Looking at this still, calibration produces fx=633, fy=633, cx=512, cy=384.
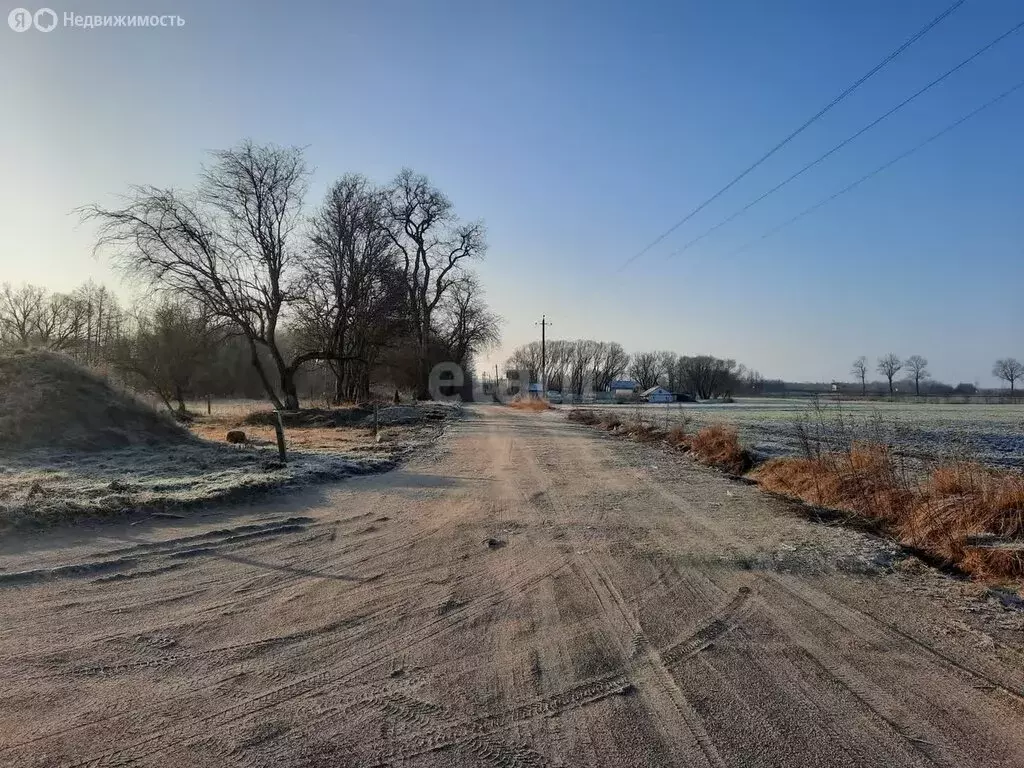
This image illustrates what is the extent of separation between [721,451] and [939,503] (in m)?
7.78

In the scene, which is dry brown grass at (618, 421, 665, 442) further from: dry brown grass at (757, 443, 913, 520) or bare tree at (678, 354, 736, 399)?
bare tree at (678, 354, 736, 399)

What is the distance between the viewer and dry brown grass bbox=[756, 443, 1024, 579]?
624 centimetres

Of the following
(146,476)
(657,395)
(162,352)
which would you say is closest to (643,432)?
(146,476)

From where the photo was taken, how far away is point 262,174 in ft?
105

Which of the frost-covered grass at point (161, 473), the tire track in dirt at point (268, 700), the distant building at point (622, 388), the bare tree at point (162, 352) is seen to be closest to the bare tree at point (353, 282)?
the bare tree at point (162, 352)

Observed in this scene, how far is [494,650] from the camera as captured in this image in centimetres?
423

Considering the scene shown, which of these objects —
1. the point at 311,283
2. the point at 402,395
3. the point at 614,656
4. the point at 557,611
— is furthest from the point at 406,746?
the point at 402,395

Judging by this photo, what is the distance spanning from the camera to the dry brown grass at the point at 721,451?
14.1 metres

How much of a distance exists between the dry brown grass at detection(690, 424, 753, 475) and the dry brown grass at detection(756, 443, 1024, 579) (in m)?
3.26

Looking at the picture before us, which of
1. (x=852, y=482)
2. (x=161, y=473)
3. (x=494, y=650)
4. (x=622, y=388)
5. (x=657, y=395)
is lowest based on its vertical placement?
(x=494, y=650)

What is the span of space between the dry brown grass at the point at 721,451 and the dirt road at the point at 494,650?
20.3 feet

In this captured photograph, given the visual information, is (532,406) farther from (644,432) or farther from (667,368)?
(667,368)

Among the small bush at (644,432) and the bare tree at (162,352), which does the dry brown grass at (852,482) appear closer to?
the small bush at (644,432)

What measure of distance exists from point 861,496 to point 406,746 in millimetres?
8104
